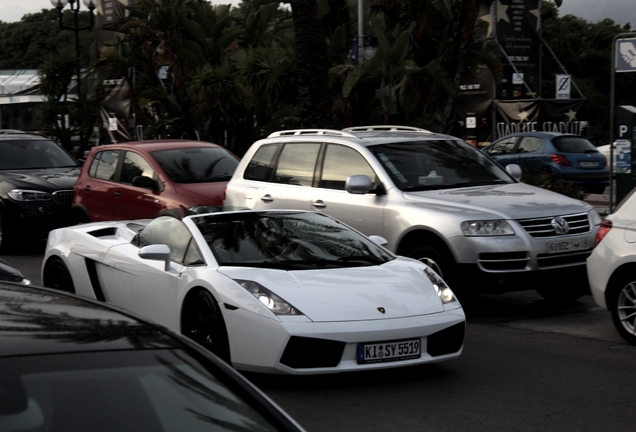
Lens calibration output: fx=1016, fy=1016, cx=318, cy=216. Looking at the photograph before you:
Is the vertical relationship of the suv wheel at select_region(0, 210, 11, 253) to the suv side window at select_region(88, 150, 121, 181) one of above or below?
below

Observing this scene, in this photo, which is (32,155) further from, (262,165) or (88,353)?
(88,353)

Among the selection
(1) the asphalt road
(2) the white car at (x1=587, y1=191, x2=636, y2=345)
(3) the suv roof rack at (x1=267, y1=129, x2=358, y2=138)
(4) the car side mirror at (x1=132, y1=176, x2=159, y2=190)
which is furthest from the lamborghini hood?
(4) the car side mirror at (x1=132, y1=176, x2=159, y2=190)

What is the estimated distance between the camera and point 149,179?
13891 millimetres

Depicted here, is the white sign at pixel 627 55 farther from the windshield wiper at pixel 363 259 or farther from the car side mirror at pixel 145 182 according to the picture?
the windshield wiper at pixel 363 259

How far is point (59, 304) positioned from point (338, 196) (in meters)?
8.32

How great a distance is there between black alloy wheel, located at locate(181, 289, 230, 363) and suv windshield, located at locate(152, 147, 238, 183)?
6476 mm

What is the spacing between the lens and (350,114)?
1969cm

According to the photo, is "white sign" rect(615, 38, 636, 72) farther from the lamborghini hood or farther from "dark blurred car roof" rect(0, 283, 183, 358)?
"dark blurred car roof" rect(0, 283, 183, 358)

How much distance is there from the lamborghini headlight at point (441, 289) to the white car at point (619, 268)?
1716mm

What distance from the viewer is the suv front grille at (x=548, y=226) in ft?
32.4

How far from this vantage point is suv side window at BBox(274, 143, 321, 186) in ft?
38.7

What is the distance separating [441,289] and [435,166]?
3.61m

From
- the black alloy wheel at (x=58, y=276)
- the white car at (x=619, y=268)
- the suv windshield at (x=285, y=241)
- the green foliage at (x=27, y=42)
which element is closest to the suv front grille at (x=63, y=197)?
the black alloy wheel at (x=58, y=276)

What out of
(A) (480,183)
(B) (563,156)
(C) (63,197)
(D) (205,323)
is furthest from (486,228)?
(B) (563,156)
